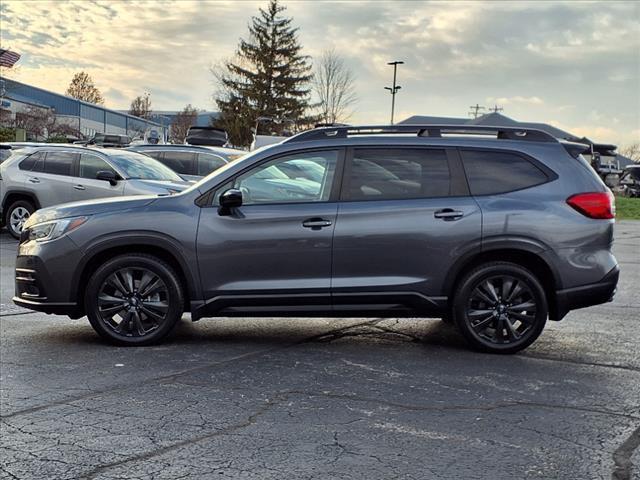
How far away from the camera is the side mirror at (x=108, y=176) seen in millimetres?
12781

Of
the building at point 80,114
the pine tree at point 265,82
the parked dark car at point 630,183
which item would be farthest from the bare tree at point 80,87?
the parked dark car at point 630,183

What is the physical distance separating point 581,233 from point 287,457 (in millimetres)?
3320

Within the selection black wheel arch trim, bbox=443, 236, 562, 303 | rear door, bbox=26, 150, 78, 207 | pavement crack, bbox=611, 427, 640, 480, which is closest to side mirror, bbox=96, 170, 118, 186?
rear door, bbox=26, 150, 78, 207

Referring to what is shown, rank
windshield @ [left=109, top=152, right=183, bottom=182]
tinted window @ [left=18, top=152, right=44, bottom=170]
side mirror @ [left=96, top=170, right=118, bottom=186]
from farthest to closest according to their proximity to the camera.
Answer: tinted window @ [left=18, top=152, right=44, bottom=170]
windshield @ [left=109, top=152, right=183, bottom=182]
side mirror @ [left=96, top=170, right=118, bottom=186]

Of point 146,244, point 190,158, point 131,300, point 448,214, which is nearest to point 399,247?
point 448,214

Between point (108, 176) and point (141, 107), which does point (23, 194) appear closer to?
point (108, 176)

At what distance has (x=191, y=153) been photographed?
16.1 m

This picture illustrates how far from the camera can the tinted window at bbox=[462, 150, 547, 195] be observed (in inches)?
242

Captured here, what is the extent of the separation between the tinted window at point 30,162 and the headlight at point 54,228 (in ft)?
29.1

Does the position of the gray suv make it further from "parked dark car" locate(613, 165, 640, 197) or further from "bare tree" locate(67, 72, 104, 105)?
"bare tree" locate(67, 72, 104, 105)

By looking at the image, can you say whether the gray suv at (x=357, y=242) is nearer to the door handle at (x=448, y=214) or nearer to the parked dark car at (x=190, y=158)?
the door handle at (x=448, y=214)

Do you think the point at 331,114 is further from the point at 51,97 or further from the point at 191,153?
the point at 51,97

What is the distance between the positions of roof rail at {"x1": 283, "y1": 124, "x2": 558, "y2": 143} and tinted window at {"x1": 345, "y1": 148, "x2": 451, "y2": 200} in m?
0.23

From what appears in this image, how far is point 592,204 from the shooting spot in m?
6.02
